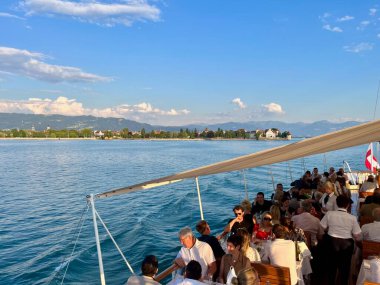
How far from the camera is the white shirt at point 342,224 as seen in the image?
4.62 metres

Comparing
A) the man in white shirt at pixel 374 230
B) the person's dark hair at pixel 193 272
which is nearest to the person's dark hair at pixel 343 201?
the man in white shirt at pixel 374 230

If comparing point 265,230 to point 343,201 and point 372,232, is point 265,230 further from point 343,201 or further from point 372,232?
point 372,232

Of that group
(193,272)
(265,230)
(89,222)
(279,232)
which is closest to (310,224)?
(265,230)

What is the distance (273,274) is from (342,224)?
133 centimetres

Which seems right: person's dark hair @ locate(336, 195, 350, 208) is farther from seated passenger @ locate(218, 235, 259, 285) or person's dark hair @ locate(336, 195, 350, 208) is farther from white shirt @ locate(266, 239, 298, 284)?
seated passenger @ locate(218, 235, 259, 285)

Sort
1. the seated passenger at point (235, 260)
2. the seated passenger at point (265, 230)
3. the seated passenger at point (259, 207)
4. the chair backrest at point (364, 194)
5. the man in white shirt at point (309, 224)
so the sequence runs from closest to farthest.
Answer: the seated passenger at point (235, 260), the seated passenger at point (265, 230), the man in white shirt at point (309, 224), the seated passenger at point (259, 207), the chair backrest at point (364, 194)

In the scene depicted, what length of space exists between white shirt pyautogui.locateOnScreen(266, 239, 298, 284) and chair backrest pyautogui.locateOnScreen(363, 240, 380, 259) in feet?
4.04

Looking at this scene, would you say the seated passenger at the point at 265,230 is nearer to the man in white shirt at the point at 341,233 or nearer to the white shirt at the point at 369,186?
the man in white shirt at the point at 341,233

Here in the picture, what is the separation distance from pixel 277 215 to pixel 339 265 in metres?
1.34

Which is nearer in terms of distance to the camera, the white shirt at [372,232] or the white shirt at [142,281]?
the white shirt at [142,281]

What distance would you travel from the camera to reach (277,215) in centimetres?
590

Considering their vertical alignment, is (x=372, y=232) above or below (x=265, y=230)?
above

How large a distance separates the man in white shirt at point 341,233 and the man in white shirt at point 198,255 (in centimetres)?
182

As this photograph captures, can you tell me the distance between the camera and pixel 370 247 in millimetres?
4707
